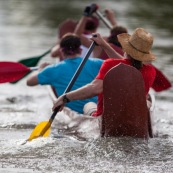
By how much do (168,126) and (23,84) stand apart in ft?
14.8

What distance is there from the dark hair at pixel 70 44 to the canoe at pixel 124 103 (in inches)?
62.8

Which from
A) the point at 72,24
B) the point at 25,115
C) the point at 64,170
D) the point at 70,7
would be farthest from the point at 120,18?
the point at 64,170

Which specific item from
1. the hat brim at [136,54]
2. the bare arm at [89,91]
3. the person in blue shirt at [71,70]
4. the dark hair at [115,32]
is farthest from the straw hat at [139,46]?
the dark hair at [115,32]

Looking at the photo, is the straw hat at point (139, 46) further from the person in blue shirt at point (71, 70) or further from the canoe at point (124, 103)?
the person in blue shirt at point (71, 70)

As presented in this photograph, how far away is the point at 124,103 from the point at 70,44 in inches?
69.0

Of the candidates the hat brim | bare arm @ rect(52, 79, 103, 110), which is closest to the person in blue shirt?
bare arm @ rect(52, 79, 103, 110)

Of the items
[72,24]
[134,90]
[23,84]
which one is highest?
[134,90]

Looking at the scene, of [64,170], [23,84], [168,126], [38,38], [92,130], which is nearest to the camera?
[64,170]

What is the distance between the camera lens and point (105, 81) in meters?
8.45

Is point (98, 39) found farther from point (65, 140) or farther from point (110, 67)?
point (65, 140)

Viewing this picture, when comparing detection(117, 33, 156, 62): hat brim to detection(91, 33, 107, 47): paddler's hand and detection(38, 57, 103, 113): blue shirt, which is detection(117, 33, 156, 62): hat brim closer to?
detection(91, 33, 107, 47): paddler's hand

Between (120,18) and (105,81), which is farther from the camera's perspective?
(120,18)

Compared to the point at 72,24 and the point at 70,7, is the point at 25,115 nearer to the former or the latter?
the point at 72,24

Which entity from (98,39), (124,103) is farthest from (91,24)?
(124,103)
